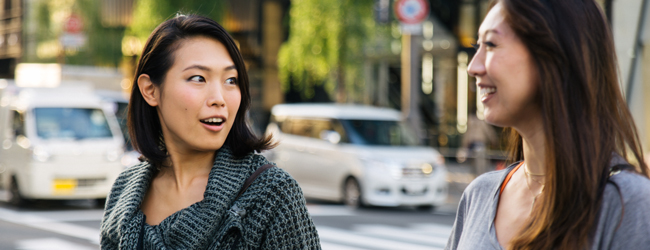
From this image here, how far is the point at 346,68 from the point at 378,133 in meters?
5.44

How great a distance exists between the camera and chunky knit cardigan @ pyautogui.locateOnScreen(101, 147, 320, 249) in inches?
84.7

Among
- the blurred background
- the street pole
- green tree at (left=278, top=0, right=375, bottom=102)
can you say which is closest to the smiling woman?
the blurred background

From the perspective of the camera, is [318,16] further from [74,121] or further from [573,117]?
[573,117]

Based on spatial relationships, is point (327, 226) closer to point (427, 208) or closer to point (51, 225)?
point (427, 208)

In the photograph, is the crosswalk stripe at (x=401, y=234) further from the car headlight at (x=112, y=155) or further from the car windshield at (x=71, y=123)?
the car windshield at (x=71, y=123)

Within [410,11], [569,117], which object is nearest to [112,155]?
[410,11]

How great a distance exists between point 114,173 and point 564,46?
1150 centimetres

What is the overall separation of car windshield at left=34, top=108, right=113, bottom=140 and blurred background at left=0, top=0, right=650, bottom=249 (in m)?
0.60

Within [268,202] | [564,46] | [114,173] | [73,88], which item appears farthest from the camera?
[73,88]

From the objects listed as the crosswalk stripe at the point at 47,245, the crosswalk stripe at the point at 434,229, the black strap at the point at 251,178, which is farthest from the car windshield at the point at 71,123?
the black strap at the point at 251,178

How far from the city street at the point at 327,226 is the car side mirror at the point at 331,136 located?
3.85 feet

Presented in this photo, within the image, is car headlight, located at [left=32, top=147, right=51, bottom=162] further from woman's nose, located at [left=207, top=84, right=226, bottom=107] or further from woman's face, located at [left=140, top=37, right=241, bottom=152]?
woman's nose, located at [left=207, top=84, right=226, bottom=107]

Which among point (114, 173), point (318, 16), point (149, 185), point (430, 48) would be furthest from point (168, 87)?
point (430, 48)

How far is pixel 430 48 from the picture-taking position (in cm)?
2386
